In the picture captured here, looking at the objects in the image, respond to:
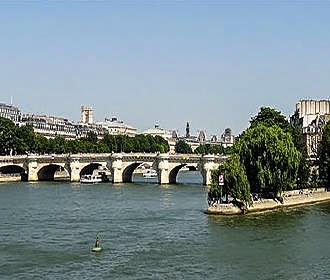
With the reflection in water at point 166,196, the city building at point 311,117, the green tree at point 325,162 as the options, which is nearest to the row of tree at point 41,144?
the reflection in water at point 166,196

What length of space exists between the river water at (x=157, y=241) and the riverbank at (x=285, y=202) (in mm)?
975

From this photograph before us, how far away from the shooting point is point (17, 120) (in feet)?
478

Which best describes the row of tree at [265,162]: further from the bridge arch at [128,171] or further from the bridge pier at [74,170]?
the bridge pier at [74,170]

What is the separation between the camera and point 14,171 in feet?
306

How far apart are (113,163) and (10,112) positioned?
66.5m

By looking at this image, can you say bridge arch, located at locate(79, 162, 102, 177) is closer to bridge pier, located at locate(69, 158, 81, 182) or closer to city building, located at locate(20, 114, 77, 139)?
bridge pier, located at locate(69, 158, 81, 182)

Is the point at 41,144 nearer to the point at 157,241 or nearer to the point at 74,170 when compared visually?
the point at 74,170

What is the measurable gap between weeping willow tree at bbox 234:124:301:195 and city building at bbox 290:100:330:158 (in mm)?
47498

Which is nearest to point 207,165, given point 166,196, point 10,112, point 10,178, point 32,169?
point 166,196

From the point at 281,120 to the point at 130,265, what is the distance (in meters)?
42.1

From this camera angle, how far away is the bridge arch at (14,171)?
281ft

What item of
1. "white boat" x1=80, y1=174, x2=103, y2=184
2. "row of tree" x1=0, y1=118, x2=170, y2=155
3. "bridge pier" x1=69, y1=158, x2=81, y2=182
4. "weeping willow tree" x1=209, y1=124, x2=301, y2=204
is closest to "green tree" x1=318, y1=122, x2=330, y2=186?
"weeping willow tree" x1=209, y1=124, x2=301, y2=204

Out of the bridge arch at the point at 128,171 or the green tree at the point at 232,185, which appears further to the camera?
the bridge arch at the point at 128,171

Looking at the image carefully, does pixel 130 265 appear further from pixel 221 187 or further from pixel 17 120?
pixel 17 120
